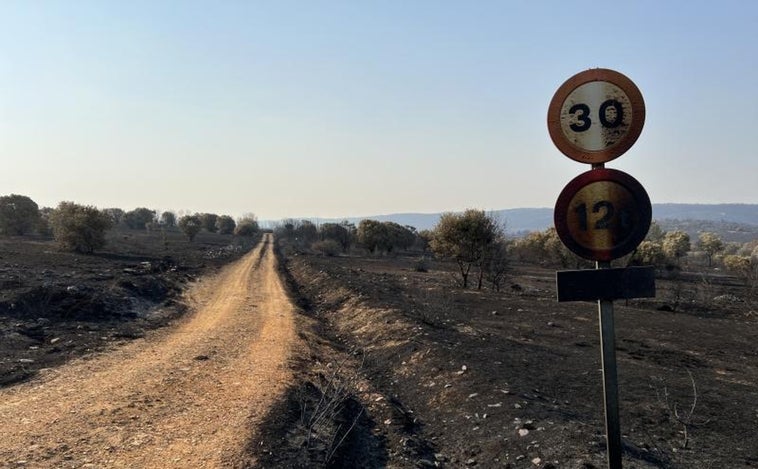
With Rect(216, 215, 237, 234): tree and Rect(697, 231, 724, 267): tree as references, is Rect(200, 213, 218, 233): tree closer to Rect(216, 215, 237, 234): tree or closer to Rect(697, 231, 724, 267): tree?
Rect(216, 215, 237, 234): tree

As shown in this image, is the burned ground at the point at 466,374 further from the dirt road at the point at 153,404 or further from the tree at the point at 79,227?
the tree at the point at 79,227

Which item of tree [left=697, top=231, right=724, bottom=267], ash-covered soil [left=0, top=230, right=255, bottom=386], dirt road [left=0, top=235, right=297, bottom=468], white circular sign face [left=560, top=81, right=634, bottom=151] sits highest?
white circular sign face [left=560, top=81, right=634, bottom=151]

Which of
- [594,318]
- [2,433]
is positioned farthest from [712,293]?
[2,433]

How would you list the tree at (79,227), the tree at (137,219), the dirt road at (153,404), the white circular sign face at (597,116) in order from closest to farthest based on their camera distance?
the white circular sign face at (597,116) < the dirt road at (153,404) < the tree at (79,227) < the tree at (137,219)

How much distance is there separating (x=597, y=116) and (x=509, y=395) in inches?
289

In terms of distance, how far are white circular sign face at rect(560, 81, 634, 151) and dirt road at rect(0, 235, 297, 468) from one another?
247 inches

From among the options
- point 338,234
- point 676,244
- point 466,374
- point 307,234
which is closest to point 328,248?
point 338,234

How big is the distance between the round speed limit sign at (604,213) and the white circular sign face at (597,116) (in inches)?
9.9

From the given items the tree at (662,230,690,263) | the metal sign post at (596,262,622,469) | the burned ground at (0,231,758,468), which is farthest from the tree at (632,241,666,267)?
the metal sign post at (596,262,622,469)

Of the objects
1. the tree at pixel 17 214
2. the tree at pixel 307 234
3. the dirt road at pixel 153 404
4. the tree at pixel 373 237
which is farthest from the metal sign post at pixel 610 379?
the tree at pixel 307 234

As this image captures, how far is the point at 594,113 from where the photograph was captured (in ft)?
12.6

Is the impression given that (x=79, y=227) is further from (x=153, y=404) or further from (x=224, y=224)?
(x=224, y=224)

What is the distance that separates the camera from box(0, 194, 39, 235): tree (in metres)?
76.7

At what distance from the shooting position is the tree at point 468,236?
121 feet
